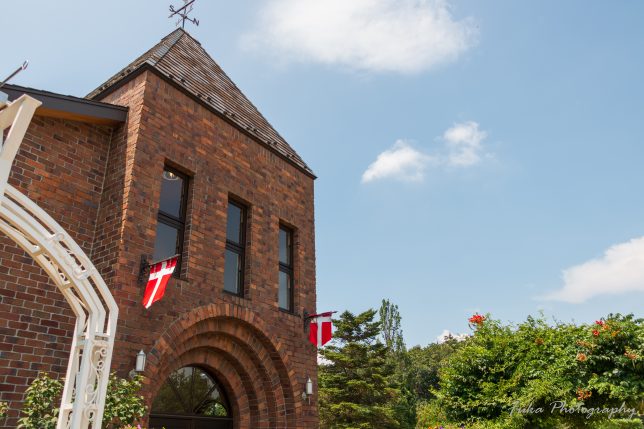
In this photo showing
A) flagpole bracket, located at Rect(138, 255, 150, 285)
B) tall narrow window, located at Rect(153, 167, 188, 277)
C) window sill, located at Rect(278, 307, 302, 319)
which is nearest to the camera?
flagpole bracket, located at Rect(138, 255, 150, 285)

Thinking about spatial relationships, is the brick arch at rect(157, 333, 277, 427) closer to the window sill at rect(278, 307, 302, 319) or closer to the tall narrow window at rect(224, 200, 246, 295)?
the tall narrow window at rect(224, 200, 246, 295)

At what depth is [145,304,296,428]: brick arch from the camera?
7.39 meters

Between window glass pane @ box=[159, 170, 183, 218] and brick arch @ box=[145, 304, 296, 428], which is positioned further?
window glass pane @ box=[159, 170, 183, 218]

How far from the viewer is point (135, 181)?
7.10 meters

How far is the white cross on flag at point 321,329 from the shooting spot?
943 centimetres

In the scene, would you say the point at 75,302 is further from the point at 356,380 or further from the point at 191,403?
the point at 356,380

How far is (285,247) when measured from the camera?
10258mm

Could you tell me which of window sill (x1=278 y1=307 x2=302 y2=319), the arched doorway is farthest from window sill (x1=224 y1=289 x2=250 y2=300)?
the arched doorway

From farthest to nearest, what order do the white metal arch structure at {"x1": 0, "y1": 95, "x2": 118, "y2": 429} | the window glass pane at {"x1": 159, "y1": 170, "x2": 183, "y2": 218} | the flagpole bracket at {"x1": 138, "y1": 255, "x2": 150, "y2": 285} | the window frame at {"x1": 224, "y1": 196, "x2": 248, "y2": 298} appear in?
the window frame at {"x1": 224, "y1": 196, "x2": 248, "y2": 298}
the window glass pane at {"x1": 159, "y1": 170, "x2": 183, "y2": 218}
the flagpole bracket at {"x1": 138, "y1": 255, "x2": 150, "y2": 285}
the white metal arch structure at {"x1": 0, "y1": 95, "x2": 118, "y2": 429}

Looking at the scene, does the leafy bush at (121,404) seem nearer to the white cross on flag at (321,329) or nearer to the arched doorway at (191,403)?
the arched doorway at (191,403)

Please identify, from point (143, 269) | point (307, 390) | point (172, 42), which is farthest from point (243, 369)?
point (172, 42)

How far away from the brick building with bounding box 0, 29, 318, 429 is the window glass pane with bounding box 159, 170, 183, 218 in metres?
0.02

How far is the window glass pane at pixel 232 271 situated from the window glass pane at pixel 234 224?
0.29 metres

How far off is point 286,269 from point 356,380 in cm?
→ 1867
